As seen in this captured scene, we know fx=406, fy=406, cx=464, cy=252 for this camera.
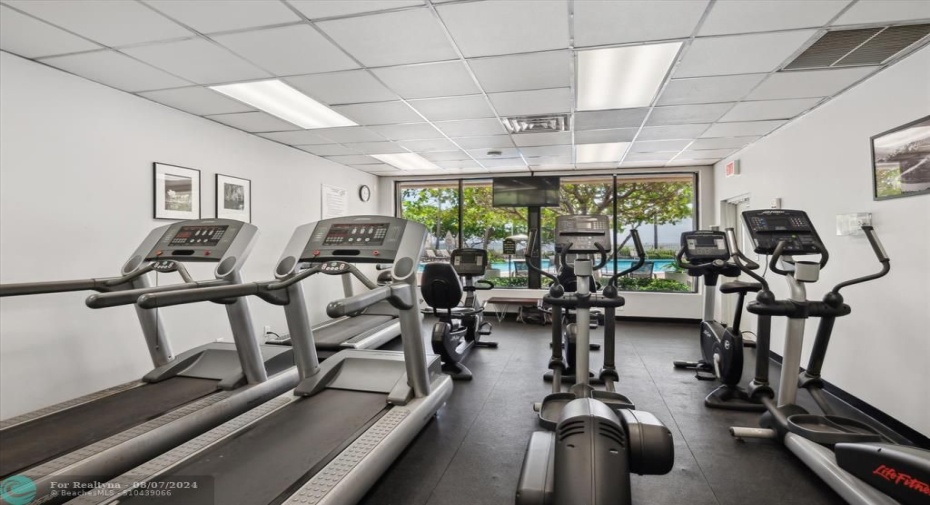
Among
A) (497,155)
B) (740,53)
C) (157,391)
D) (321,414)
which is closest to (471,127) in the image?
(497,155)

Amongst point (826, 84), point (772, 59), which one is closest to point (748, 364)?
point (826, 84)

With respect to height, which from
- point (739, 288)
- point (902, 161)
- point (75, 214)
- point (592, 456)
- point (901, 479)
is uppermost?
point (902, 161)

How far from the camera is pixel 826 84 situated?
3.20 metres

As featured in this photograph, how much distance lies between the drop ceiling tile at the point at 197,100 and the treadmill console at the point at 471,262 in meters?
2.65

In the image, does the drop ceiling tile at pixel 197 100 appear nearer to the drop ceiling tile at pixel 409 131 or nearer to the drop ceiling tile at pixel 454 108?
the drop ceiling tile at pixel 409 131

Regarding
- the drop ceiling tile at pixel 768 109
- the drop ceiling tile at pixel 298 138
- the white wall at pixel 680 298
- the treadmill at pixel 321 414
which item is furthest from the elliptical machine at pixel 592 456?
the white wall at pixel 680 298

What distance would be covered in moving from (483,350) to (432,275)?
4.76ft

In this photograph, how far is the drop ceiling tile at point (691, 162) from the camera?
20.2 feet

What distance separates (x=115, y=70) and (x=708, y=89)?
4.59 meters

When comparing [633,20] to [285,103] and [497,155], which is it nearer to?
[285,103]

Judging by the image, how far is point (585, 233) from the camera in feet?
9.90

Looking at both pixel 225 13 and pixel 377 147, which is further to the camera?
pixel 377 147

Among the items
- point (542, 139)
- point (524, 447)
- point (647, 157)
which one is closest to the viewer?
point (524, 447)

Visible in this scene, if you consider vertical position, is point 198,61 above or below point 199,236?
above
